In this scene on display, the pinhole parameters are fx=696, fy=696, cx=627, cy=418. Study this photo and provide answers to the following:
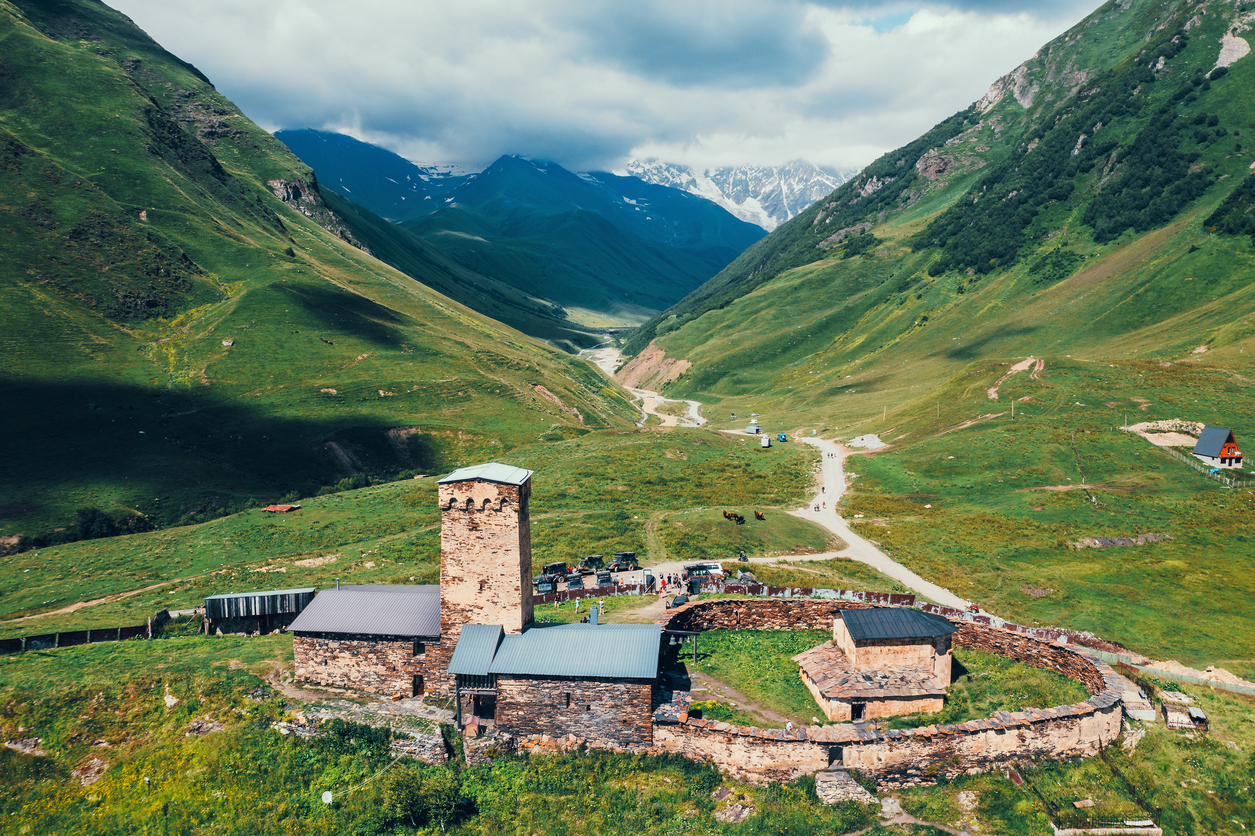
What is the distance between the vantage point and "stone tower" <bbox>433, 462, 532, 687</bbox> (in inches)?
1294

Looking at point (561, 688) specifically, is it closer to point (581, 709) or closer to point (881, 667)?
point (581, 709)

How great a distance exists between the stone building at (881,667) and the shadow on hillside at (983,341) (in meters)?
133

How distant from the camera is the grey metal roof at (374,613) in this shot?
112 feet

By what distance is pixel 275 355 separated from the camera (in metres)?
118

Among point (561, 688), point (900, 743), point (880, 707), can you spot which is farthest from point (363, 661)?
point (900, 743)

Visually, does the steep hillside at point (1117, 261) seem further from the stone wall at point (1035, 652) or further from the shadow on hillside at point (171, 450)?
the stone wall at point (1035, 652)

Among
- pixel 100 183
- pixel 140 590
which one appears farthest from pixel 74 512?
pixel 100 183

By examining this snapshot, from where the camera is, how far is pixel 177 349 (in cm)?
11250

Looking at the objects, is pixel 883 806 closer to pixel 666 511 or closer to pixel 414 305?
pixel 666 511

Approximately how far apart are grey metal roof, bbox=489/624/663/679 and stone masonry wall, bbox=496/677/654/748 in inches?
18.9

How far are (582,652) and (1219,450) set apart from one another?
76.7m

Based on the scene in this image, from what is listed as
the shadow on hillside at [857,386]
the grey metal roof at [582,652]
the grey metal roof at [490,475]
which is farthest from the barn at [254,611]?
the shadow on hillside at [857,386]

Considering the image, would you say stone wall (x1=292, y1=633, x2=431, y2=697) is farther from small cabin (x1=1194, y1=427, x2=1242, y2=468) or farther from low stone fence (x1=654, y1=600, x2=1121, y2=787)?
small cabin (x1=1194, y1=427, x2=1242, y2=468)

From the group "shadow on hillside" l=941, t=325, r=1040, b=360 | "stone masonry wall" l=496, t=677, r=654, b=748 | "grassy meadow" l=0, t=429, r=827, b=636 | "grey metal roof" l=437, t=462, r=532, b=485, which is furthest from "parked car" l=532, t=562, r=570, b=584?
"shadow on hillside" l=941, t=325, r=1040, b=360
